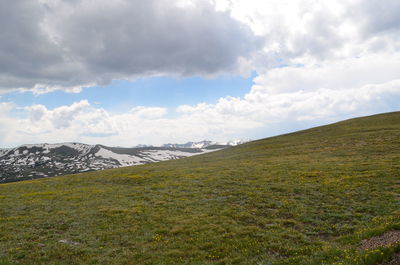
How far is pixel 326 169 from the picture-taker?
40.0 metres

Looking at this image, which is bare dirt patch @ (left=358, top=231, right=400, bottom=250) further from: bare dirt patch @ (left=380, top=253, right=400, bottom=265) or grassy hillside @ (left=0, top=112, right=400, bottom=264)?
bare dirt patch @ (left=380, top=253, right=400, bottom=265)

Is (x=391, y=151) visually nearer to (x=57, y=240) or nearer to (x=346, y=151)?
(x=346, y=151)

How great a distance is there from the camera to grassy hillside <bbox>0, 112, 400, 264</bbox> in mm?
15125

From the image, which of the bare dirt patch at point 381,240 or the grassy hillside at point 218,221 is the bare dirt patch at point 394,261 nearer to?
the grassy hillside at point 218,221

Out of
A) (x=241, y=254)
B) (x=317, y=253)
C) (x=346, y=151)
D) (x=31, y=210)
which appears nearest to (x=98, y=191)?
(x=31, y=210)

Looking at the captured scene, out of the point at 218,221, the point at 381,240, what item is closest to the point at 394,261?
the point at 381,240

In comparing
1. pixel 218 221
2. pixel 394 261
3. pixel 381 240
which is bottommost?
pixel 218 221

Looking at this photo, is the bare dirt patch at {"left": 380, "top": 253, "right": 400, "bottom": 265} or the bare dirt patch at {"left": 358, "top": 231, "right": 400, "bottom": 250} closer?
the bare dirt patch at {"left": 380, "top": 253, "right": 400, "bottom": 265}

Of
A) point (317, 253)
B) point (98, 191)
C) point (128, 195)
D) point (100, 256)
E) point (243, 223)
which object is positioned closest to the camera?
point (317, 253)

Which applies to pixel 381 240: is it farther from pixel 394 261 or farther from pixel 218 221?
pixel 218 221

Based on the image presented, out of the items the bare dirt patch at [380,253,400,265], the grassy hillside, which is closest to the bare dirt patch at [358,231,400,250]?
the grassy hillside

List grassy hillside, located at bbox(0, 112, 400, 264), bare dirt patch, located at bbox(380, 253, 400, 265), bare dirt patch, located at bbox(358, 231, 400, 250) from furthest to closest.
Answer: grassy hillside, located at bbox(0, 112, 400, 264) → bare dirt patch, located at bbox(358, 231, 400, 250) → bare dirt patch, located at bbox(380, 253, 400, 265)

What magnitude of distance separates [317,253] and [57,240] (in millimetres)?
18023

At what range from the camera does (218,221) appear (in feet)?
69.1
